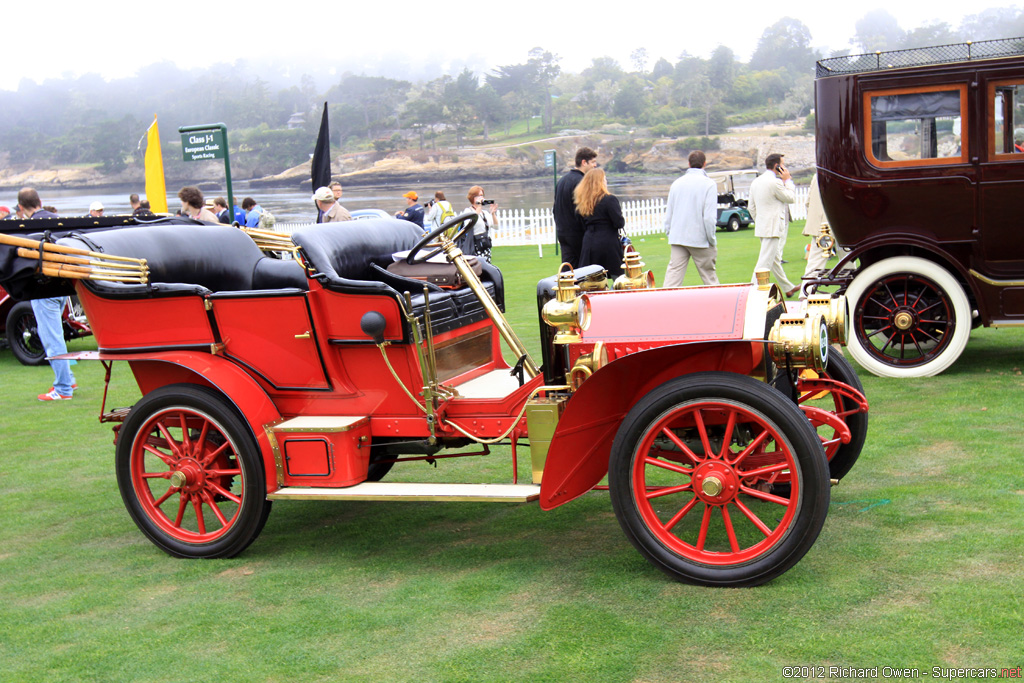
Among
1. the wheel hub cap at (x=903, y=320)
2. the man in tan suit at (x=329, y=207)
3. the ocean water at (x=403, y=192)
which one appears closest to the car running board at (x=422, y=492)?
the wheel hub cap at (x=903, y=320)

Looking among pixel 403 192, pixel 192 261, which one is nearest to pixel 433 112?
pixel 403 192

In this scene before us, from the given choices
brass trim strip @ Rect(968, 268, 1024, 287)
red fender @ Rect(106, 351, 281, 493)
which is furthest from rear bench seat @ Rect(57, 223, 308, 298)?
brass trim strip @ Rect(968, 268, 1024, 287)

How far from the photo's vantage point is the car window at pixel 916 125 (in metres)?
6.41

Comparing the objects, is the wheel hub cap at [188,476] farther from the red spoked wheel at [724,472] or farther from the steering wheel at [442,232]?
the red spoked wheel at [724,472]

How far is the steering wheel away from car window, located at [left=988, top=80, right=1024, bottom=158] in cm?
423

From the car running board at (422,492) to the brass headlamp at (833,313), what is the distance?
1277mm

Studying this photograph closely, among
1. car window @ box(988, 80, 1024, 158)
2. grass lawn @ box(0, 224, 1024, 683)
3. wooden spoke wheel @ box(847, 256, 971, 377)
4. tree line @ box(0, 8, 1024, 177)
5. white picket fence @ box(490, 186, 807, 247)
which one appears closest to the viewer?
grass lawn @ box(0, 224, 1024, 683)

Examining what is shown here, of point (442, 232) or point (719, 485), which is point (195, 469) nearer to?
point (442, 232)

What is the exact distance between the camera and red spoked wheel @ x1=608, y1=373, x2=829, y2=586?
10.0 feet

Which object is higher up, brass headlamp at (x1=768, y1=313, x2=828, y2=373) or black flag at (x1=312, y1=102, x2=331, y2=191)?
black flag at (x1=312, y1=102, x2=331, y2=191)

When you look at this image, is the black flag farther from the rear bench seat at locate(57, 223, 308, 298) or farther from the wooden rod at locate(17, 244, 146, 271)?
the wooden rod at locate(17, 244, 146, 271)

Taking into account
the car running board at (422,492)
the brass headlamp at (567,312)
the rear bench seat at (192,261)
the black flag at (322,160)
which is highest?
the black flag at (322,160)

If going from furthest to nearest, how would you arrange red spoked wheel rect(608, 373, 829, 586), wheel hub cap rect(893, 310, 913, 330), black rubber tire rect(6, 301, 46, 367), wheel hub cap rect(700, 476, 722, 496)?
1. black rubber tire rect(6, 301, 46, 367)
2. wheel hub cap rect(893, 310, 913, 330)
3. wheel hub cap rect(700, 476, 722, 496)
4. red spoked wheel rect(608, 373, 829, 586)

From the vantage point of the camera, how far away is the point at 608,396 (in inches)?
135
